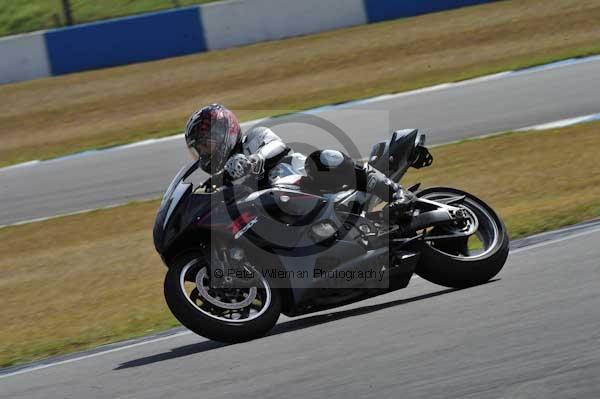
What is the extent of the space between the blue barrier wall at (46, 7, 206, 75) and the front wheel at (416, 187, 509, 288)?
1305 centimetres

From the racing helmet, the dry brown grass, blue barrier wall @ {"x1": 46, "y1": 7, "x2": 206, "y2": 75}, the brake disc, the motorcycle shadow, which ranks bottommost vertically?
the dry brown grass

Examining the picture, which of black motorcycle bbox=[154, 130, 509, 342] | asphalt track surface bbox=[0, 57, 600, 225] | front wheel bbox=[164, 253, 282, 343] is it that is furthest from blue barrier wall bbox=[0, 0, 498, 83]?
front wheel bbox=[164, 253, 282, 343]

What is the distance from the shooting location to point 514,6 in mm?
18938

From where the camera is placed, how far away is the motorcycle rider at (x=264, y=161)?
18.9 feet

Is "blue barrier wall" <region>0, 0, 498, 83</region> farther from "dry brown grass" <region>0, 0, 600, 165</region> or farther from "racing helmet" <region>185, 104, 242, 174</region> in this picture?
"racing helmet" <region>185, 104, 242, 174</region>

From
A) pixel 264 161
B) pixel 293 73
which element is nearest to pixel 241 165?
pixel 264 161

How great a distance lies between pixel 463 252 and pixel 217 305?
1.67 m

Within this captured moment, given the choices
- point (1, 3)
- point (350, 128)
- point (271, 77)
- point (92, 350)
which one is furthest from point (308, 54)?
point (92, 350)

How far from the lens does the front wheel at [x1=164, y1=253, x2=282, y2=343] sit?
5441 millimetres

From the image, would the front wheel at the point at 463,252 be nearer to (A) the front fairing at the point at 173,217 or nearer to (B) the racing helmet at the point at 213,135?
(B) the racing helmet at the point at 213,135

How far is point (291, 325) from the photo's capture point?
239 inches

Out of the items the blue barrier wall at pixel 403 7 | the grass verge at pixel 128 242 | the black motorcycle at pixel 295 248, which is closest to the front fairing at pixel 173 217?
the black motorcycle at pixel 295 248

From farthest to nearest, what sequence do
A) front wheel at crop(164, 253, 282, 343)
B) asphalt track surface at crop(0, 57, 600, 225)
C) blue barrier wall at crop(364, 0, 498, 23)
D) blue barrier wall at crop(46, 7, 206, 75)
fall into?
blue barrier wall at crop(364, 0, 498, 23) < blue barrier wall at crop(46, 7, 206, 75) < asphalt track surface at crop(0, 57, 600, 225) < front wheel at crop(164, 253, 282, 343)

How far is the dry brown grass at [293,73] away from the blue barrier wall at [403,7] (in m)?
0.23
